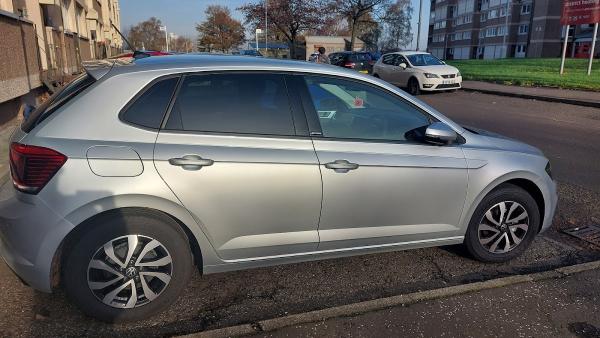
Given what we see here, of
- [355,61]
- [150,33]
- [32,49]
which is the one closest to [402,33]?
[150,33]

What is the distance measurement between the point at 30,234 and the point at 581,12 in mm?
21996

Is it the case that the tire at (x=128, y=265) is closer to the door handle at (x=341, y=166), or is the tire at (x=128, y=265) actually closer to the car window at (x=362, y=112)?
the door handle at (x=341, y=166)

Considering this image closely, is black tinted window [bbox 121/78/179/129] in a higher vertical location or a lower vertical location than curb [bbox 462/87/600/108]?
higher

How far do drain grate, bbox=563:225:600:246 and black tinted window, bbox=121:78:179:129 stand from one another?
3827 millimetres

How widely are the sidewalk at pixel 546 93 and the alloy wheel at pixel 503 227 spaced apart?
11240 mm

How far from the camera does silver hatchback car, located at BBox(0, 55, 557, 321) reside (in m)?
2.62

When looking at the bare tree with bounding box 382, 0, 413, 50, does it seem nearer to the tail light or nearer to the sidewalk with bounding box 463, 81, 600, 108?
the sidewalk with bounding box 463, 81, 600, 108

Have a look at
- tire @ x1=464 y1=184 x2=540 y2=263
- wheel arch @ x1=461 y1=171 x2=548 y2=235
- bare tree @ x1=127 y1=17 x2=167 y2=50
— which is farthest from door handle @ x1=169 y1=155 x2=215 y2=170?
bare tree @ x1=127 y1=17 x2=167 y2=50

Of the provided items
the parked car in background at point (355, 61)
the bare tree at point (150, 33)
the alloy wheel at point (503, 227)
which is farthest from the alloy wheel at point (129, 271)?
the bare tree at point (150, 33)

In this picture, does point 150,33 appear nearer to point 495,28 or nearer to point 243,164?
point 495,28

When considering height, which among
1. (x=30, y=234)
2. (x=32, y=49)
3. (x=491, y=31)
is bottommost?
(x=30, y=234)

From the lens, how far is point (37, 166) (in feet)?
8.40

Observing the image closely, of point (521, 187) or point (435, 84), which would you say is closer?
point (521, 187)

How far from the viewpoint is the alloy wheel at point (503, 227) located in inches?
142
